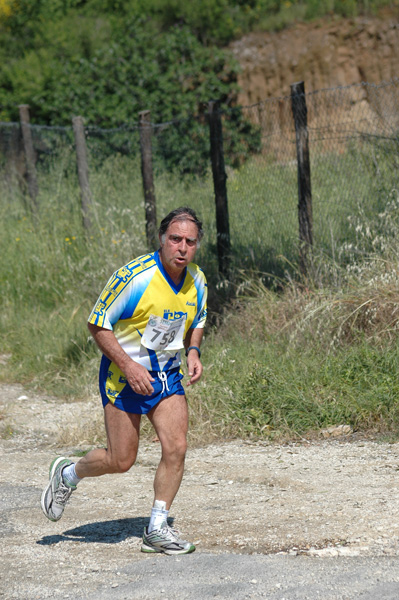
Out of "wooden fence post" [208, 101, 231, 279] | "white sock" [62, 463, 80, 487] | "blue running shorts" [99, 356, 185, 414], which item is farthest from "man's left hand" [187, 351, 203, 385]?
"wooden fence post" [208, 101, 231, 279]

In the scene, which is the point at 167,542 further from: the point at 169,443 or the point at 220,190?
the point at 220,190

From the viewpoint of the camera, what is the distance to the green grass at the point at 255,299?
6.10m

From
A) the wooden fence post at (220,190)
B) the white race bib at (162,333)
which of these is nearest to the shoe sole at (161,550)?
the white race bib at (162,333)

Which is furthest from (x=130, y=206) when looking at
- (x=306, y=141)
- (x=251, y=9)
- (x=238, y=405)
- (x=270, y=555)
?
(x=251, y=9)

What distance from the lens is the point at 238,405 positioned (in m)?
6.23

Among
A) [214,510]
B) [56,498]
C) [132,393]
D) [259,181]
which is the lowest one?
[214,510]

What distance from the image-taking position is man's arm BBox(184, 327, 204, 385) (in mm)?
4137

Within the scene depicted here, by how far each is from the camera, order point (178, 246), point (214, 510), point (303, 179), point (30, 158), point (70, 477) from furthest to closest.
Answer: point (30, 158) < point (303, 179) < point (214, 510) < point (70, 477) < point (178, 246)

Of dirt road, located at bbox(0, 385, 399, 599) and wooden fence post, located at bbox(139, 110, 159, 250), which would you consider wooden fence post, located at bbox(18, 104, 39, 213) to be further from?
dirt road, located at bbox(0, 385, 399, 599)

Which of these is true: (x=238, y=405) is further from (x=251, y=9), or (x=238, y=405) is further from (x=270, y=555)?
(x=251, y=9)

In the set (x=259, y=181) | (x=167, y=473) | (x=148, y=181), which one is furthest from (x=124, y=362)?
(x=148, y=181)

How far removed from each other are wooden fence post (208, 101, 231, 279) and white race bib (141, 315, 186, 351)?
4149mm

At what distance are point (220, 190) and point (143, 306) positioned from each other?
4.51m

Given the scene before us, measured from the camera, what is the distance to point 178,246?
404cm
